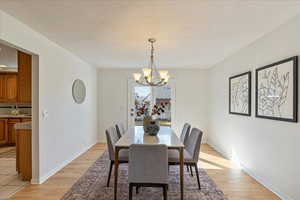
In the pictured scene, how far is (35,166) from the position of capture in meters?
3.14

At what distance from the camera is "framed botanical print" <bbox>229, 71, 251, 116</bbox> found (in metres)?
3.62

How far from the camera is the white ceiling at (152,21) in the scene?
7.08ft

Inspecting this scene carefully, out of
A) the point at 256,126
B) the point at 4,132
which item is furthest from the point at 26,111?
the point at 256,126

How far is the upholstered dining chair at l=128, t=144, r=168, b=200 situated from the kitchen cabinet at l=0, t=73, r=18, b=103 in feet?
16.7

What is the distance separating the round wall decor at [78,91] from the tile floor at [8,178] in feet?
5.79

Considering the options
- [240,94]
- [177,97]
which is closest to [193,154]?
[240,94]

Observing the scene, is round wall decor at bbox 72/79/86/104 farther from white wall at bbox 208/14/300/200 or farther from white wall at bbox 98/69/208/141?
white wall at bbox 208/14/300/200

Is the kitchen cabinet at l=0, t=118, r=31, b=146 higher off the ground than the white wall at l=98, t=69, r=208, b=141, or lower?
lower

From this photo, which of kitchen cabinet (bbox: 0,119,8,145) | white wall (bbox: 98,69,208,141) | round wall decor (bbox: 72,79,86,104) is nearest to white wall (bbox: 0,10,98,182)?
round wall decor (bbox: 72,79,86,104)

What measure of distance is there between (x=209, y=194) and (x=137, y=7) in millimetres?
2511

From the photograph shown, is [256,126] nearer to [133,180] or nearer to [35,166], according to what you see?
[133,180]

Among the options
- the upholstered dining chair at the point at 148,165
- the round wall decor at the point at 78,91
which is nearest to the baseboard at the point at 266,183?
the upholstered dining chair at the point at 148,165

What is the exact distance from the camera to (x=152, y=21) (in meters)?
2.57

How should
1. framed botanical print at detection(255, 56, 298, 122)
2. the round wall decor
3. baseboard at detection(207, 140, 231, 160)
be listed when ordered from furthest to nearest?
baseboard at detection(207, 140, 231, 160) → the round wall decor → framed botanical print at detection(255, 56, 298, 122)
